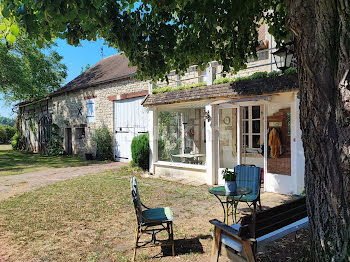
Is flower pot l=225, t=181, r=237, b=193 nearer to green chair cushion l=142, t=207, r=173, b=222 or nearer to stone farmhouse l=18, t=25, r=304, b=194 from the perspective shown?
green chair cushion l=142, t=207, r=173, b=222

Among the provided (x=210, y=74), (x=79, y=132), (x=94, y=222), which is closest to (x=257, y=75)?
(x=210, y=74)

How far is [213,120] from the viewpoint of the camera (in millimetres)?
8070

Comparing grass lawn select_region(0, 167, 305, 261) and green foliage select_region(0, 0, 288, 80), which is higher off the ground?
green foliage select_region(0, 0, 288, 80)

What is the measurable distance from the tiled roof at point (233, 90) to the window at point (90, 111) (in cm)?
701

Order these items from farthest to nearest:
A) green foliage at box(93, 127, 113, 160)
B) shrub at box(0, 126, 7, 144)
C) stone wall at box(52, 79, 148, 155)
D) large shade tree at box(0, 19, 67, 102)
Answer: shrub at box(0, 126, 7, 144)
large shade tree at box(0, 19, 67, 102)
green foliage at box(93, 127, 113, 160)
stone wall at box(52, 79, 148, 155)

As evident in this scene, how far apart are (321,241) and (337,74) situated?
150cm

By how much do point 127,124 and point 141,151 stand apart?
3.39m

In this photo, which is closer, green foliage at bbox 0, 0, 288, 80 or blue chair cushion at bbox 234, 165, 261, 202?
green foliage at bbox 0, 0, 288, 80

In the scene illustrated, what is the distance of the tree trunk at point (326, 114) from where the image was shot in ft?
6.83

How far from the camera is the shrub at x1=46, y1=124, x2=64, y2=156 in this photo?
18.0 metres

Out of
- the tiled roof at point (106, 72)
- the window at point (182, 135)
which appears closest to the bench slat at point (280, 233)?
the window at point (182, 135)

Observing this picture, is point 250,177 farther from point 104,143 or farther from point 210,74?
point 104,143

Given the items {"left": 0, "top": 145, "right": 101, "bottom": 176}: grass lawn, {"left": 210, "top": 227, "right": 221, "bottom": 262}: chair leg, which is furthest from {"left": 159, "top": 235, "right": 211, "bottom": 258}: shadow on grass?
{"left": 0, "top": 145, "right": 101, "bottom": 176}: grass lawn

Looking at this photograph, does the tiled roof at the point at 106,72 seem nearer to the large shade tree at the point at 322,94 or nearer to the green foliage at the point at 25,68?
the green foliage at the point at 25,68
